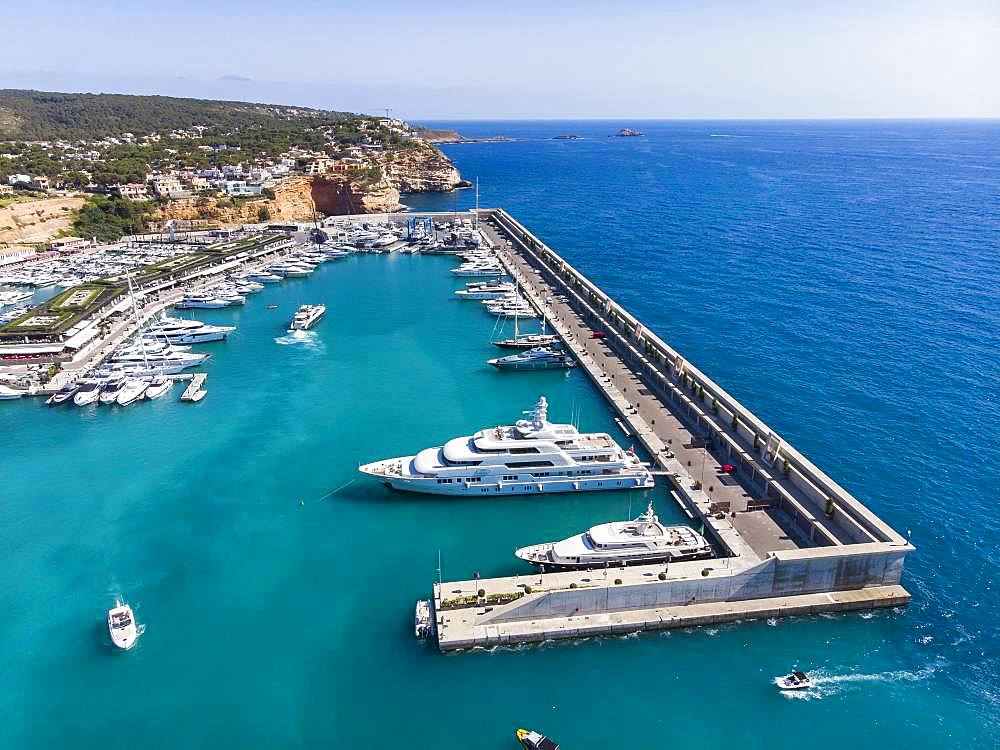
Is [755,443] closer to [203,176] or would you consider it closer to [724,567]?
[724,567]

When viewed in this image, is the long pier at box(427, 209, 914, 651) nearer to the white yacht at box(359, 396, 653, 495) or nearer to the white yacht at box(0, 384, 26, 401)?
the white yacht at box(359, 396, 653, 495)

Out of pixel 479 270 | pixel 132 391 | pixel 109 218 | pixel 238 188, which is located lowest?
pixel 132 391

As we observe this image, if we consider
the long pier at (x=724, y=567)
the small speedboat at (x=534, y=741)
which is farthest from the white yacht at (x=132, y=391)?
the small speedboat at (x=534, y=741)

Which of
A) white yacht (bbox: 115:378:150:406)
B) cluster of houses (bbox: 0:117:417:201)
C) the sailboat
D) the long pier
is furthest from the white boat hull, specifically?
cluster of houses (bbox: 0:117:417:201)

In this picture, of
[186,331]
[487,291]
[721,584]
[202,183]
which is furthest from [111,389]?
[202,183]

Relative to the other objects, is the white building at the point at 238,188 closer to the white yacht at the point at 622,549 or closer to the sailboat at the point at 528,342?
the sailboat at the point at 528,342
